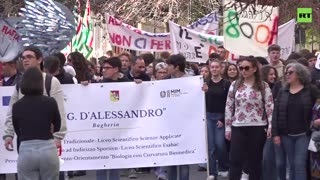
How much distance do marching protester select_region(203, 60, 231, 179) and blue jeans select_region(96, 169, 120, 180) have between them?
7.23ft

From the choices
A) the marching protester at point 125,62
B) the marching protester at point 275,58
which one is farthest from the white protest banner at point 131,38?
the marching protester at point 275,58

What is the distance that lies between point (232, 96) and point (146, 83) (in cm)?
114

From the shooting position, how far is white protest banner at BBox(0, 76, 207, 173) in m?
12.0

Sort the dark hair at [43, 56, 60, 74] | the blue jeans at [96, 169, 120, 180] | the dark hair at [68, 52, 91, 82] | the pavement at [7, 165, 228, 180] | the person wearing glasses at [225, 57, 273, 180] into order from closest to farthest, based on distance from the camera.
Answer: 1. the dark hair at [43, 56, 60, 74]
2. the person wearing glasses at [225, 57, 273, 180]
3. the blue jeans at [96, 169, 120, 180]
4. the dark hair at [68, 52, 91, 82]
5. the pavement at [7, 165, 228, 180]

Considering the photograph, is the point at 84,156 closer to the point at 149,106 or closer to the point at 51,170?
the point at 149,106

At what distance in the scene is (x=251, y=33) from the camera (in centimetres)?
1788

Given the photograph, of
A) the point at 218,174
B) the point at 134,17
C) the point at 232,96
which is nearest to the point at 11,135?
the point at 232,96

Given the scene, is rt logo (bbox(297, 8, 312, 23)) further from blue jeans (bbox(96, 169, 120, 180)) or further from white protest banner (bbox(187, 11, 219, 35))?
blue jeans (bbox(96, 169, 120, 180))

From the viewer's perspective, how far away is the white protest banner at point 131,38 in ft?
65.1

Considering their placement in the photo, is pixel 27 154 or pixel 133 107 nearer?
pixel 27 154

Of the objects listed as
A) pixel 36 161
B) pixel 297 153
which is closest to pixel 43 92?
pixel 36 161

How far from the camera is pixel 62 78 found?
12.6 meters

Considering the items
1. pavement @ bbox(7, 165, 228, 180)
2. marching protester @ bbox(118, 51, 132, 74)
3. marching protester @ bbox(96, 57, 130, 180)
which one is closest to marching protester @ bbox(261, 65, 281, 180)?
marching protester @ bbox(96, 57, 130, 180)

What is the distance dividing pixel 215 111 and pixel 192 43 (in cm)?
530
